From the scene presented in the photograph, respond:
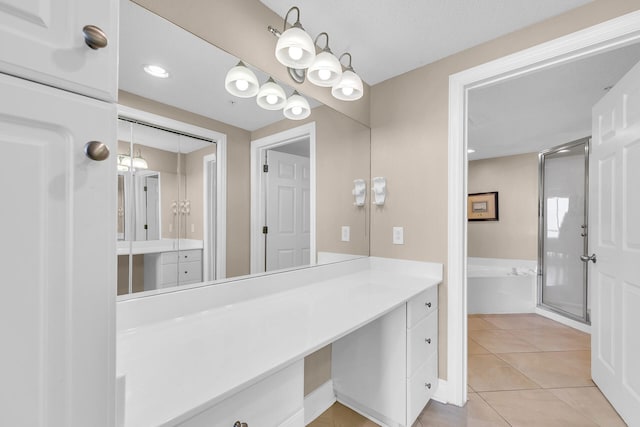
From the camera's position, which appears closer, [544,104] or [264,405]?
[264,405]

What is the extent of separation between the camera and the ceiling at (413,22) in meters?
1.42

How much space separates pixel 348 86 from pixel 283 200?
76 centimetres

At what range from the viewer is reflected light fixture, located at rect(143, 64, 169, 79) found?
107 centimetres

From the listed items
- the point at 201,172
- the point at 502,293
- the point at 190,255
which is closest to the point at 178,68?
the point at 201,172

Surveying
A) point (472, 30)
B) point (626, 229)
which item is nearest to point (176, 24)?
point (472, 30)

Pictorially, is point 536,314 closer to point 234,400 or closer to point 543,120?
point 543,120

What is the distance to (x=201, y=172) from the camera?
123 centimetres

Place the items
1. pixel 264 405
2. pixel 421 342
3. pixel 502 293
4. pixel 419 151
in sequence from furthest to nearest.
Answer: pixel 502 293 < pixel 419 151 < pixel 421 342 < pixel 264 405

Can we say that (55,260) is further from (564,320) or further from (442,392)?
(564,320)

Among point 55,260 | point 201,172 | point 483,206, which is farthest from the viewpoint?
point 483,206

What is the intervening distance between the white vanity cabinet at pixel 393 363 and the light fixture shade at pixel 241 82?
4.43 ft

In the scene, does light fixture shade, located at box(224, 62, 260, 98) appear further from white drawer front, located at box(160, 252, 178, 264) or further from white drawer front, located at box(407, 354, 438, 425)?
white drawer front, located at box(407, 354, 438, 425)

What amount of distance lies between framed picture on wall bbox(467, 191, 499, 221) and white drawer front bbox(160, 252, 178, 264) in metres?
4.63

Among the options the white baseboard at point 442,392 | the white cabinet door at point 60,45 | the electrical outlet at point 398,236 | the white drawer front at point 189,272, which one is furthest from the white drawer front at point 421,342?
the white cabinet door at point 60,45
